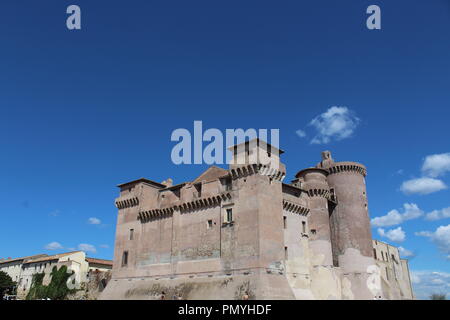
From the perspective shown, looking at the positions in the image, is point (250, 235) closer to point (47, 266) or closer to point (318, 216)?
point (318, 216)

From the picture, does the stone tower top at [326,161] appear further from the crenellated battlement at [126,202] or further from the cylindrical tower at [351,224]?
the crenellated battlement at [126,202]

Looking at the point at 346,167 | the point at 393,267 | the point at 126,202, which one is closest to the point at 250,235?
the point at 346,167

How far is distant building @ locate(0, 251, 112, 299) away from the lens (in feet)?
195

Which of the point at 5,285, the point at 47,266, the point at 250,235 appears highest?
the point at 47,266

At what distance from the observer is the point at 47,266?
6203 centimetres

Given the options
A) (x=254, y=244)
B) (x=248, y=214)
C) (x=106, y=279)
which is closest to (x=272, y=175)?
(x=248, y=214)

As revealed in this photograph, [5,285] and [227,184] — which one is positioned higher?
[227,184]

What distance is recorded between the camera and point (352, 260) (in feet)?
135

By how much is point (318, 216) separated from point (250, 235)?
10.6 metres

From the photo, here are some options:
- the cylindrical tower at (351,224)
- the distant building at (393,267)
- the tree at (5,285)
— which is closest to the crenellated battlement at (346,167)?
the cylindrical tower at (351,224)

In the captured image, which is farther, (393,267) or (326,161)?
(393,267)

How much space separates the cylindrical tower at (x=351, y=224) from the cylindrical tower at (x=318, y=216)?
263 cm
